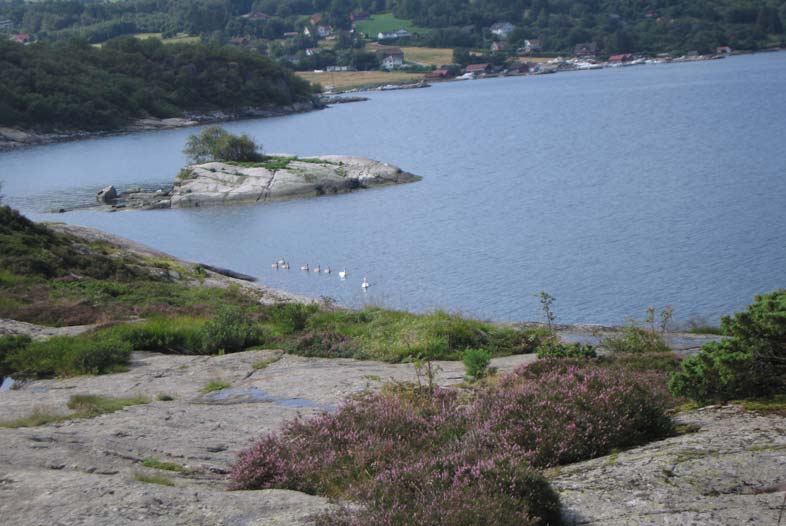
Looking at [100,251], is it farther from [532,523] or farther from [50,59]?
[50,59]

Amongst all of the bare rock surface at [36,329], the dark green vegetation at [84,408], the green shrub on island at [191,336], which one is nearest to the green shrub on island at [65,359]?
the green shrub on island at [191,336]

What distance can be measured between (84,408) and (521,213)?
133 feet

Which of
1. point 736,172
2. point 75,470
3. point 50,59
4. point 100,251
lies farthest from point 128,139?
point 75,470

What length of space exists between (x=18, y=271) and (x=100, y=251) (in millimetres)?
7394

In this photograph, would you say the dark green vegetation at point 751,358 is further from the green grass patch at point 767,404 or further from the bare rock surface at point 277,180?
the bare rock surface at point 277,180

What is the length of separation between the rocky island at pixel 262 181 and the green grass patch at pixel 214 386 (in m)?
52.1

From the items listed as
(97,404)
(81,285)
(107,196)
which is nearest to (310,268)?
(81,285)

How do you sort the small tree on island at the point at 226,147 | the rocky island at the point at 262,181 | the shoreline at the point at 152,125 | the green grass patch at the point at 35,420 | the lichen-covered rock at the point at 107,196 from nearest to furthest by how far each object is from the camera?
the green grass patch at the point at 35,420, the rocky island at the point at 262,181, the lichen-covered rock at the point at 107,196, the small tree on island at the point at 226,147, the shoreline at the point at 152,125

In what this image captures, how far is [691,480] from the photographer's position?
6.17 meters

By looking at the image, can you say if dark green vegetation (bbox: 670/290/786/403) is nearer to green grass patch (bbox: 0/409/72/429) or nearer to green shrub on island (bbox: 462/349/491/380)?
green shrub on island (bbox: 462/349/491/380)

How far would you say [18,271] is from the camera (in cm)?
2252

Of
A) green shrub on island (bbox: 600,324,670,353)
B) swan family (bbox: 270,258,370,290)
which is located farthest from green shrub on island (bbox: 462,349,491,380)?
swan family (bbox: 270,258,370,290)

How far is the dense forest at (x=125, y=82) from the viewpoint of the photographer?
131625mm

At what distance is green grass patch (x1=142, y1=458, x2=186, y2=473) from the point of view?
8.09 metres
